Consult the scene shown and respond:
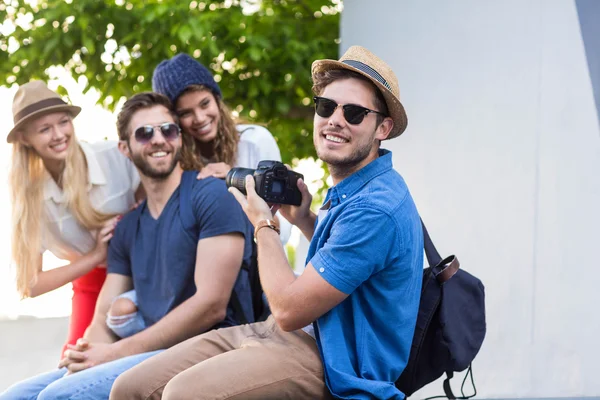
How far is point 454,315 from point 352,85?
771 millimetres

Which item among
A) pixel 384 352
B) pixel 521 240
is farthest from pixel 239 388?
pixel 521 240

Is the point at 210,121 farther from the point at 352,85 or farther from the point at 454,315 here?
the point at 454,315

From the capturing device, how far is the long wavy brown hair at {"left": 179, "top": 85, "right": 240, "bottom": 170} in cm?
396

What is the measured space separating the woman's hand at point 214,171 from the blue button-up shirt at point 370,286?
45.6 inches

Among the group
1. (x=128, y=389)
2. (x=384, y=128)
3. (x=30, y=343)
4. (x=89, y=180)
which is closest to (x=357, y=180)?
(x=384, y=128)

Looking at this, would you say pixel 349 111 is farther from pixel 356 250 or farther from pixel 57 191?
pixel 57 191

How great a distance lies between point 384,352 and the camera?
2590 millimetres

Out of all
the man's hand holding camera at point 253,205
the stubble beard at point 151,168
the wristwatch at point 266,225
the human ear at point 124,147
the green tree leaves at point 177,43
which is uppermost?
the green tree leaves at point 177,43

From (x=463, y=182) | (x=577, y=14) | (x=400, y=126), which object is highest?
(x=577, y=14)

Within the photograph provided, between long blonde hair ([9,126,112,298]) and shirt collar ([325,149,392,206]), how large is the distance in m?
1.68

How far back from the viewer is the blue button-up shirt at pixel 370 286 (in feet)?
8.21

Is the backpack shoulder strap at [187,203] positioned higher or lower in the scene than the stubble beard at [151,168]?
lower

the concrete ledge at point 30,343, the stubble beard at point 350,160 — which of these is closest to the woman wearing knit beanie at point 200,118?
the stubble beard at point 350,160

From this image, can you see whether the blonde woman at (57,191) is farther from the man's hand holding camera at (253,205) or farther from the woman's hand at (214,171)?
the man's hand holding camera at (253,205)
